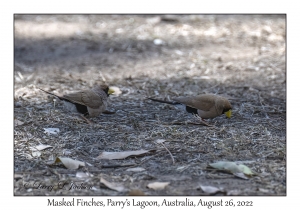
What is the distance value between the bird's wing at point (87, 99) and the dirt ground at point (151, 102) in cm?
24

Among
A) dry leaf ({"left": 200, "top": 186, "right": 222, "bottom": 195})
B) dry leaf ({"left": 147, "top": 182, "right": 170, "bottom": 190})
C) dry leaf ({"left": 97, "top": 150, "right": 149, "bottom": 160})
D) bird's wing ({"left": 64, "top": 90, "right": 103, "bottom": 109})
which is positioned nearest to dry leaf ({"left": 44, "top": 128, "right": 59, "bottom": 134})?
bird's wing ({"left": 64, "top": 90, "right": 103, "bottom": 109})

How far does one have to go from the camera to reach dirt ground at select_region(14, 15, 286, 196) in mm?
4402

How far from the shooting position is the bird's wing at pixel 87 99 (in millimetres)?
6098

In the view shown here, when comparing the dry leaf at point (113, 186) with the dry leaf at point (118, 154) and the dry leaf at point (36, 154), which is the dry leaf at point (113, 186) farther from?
the dry leaf at point (36, 154)

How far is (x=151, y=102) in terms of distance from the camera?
22.9ft

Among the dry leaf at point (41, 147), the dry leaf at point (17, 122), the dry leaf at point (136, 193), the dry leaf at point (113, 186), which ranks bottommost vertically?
the dry leaf at point (136, 193)

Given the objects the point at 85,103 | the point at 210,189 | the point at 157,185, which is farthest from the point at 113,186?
the point at 85,103

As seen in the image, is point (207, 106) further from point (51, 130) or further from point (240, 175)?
point (51, 130)

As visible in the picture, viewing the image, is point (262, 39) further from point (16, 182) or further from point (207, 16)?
point (16, 182)

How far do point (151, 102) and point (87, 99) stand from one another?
1.16m

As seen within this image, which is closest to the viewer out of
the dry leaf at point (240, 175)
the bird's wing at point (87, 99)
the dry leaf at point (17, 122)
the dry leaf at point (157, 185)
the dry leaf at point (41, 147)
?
the dry leaf at point (157, 185)

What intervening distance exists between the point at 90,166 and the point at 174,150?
2.98 ft

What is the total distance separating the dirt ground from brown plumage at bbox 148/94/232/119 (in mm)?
155

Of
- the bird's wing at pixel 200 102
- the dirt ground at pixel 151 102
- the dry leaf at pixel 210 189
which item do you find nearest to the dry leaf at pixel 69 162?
the dirt ground at pixel 151 102
